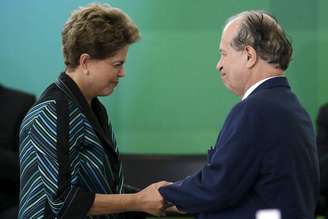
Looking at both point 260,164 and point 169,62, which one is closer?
point 260,164

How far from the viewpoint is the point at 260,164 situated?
219cm

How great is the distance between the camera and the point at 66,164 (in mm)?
2357

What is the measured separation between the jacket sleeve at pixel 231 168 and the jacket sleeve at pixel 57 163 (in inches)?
15.4

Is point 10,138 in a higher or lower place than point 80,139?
lower

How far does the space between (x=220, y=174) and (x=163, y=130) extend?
2.61 m

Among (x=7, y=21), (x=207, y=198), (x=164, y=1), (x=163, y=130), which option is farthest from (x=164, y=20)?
(x=207, y=198)

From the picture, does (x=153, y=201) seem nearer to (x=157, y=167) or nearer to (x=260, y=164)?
(x=260, y=164)

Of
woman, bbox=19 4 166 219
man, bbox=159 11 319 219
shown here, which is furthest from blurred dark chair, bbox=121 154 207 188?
man, bbox=159 11 319 219

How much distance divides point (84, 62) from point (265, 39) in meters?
0.62

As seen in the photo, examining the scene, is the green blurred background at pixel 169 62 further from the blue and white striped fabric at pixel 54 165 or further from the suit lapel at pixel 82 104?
the blue and white striped fabric at pixel 54 165

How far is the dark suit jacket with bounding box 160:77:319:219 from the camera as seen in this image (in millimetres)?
2180

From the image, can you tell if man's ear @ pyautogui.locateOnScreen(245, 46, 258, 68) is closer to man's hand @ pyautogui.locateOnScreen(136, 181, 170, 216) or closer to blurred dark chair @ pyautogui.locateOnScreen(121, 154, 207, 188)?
man's hand @ pyautogui.locateOnScreen(136, 181, 170, 216)

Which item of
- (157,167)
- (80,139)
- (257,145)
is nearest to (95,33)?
(80,139)

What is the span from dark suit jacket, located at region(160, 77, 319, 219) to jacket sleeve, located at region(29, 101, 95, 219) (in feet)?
1.24
